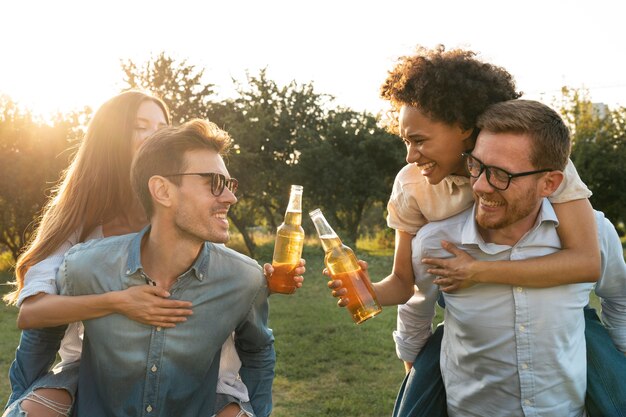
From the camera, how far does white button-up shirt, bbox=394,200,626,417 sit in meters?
3.11

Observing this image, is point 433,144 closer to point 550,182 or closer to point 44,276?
point 550,182

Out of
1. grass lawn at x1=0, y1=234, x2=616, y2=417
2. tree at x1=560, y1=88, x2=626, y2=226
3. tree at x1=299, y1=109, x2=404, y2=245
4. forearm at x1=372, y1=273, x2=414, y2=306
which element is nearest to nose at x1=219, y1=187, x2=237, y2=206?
forearm at x1=372, y1=273, x2=414, y2=306

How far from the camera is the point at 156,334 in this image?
3314 mm

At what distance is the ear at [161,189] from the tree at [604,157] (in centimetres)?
2866

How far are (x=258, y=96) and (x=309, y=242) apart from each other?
23.3 ft

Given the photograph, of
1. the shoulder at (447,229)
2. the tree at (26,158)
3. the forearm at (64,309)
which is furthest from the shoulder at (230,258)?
the tree at (26,158)

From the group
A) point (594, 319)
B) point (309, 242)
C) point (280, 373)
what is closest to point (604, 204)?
point (309, 242)

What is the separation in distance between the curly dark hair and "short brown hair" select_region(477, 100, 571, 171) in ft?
0.76

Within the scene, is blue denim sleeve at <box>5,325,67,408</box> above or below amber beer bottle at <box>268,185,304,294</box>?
below

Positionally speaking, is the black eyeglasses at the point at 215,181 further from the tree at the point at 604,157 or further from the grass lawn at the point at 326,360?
the tree at the point at 604,157

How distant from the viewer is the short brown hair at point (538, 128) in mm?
2961

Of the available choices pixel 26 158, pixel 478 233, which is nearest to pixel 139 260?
pixel 478 233

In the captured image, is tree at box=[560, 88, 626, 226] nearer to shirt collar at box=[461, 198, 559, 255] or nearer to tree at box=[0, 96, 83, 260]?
tree at box=[0, 96, 83, 260]

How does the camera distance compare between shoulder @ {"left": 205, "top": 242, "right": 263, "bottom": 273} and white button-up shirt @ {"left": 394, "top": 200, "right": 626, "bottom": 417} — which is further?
shoulder @ {"left": 205, "top": 242, "right": 263, "bottom": 273}
